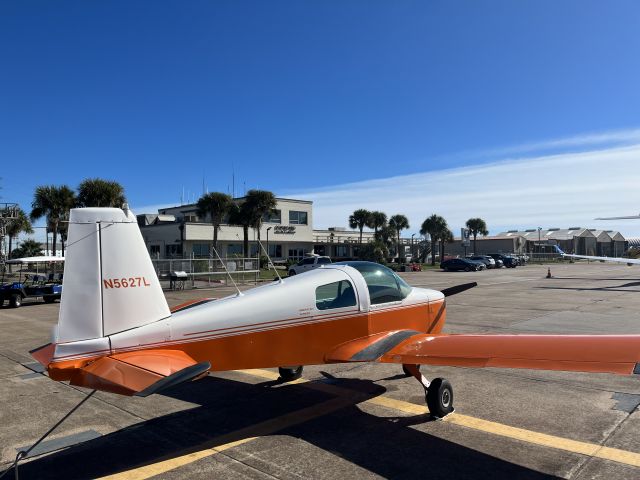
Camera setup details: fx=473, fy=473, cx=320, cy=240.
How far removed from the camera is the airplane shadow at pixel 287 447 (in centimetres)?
475

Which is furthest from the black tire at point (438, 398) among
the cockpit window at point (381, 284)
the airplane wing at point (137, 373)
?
the airplane wing at point (137, 373)

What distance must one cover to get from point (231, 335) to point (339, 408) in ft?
6.96

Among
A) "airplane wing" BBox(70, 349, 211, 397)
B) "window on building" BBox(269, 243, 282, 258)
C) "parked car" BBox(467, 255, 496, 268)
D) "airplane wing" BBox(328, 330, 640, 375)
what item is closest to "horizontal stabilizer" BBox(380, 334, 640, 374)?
"airplane wing" BBox(328, 330, 640, 375)

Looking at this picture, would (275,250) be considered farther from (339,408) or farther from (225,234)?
(339,408)

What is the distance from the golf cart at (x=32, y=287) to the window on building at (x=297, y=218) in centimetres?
4579

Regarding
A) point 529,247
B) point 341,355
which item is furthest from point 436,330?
point 529,247

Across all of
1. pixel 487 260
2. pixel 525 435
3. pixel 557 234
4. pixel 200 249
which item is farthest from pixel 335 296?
pixel 557 234

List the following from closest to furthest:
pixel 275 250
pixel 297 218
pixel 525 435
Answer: pixel 525 435 → pixel 275 250 → pixel 297 218

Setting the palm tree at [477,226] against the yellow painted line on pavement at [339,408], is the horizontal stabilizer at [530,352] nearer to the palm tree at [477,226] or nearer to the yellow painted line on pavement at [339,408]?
the yellow painted line on pavement at [339,408]

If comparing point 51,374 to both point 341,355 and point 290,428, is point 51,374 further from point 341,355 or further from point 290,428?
point 341,355

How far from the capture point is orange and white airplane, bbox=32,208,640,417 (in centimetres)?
462

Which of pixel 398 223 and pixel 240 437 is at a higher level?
pixel 398 223

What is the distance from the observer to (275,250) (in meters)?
67.6

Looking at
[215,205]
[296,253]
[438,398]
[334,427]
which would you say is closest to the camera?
[334,427]
